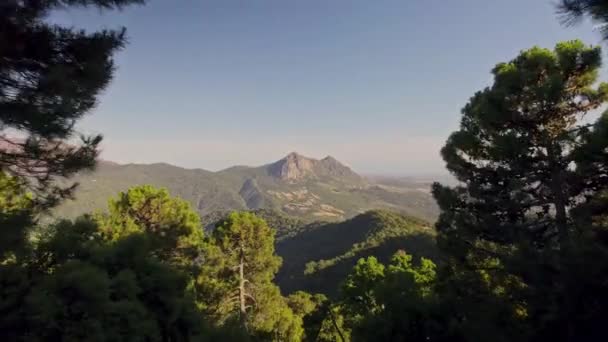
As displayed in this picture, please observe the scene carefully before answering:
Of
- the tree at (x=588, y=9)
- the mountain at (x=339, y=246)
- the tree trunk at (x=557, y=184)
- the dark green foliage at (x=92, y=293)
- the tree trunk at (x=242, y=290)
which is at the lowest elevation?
the mountain at (x=339, y=246)

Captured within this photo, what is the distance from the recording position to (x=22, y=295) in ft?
18.0

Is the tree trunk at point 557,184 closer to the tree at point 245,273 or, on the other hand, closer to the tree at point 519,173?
Result: the tree at point 519,173

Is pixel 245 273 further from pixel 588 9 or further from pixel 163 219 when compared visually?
pixel 588 9

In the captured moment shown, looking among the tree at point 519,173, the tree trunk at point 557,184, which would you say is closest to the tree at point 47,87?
the tree at point 519,173

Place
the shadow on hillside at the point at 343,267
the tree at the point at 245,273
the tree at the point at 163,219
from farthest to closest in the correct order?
the shadow on hillside at the point at 343,267
the tree at the point at 245,273
the tree at the point at 163,219

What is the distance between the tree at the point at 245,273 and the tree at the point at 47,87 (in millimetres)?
10751

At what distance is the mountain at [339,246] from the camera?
63.5 m

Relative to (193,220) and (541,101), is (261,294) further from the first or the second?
(541,101)

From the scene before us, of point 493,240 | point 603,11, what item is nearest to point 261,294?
point 493,240

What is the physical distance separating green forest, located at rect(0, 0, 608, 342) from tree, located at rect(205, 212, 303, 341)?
464 centimetres

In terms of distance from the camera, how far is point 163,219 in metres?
14.4

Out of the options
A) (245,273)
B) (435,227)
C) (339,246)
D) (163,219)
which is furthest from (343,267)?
(435,227)

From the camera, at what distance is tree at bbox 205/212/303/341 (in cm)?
1534

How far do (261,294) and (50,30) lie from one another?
553 inches
